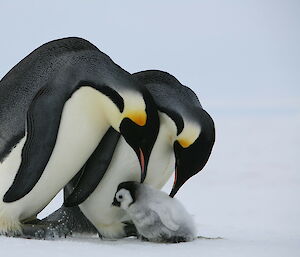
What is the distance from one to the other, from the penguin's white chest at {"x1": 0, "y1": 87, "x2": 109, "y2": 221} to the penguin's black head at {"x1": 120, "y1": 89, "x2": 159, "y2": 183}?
15 centimetres

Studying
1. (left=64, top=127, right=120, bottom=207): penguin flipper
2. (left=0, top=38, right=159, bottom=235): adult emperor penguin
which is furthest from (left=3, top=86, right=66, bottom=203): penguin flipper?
(left=64, top=127, right=120, bottom=207): penguin flipper

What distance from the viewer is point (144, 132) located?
3293 mm

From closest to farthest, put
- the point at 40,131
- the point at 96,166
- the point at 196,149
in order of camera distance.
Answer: the point at 40,131
the point at 196,149
the point at 96,166

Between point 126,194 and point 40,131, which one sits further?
point 126,194

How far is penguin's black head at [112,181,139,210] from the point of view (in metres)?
3.46

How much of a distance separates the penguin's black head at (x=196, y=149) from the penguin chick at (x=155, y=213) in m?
0.15

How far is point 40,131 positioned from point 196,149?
0.70m

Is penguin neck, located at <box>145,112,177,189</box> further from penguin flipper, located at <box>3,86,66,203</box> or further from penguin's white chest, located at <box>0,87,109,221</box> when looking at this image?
penguin flipper, located at <box>3,86,66,203</box>

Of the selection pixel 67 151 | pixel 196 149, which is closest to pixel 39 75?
pixel 67 151

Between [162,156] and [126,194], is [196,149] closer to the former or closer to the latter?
[162,156]

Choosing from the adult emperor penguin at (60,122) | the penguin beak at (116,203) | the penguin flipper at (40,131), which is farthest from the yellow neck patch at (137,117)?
the penguin beak at (116,203)

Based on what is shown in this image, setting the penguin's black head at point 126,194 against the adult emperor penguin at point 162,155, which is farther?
the penguin's black head at point 126,194

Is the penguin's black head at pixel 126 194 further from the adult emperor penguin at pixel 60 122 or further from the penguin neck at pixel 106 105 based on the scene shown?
the penguin neck at pixel 106 105

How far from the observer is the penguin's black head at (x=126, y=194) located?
346cm
